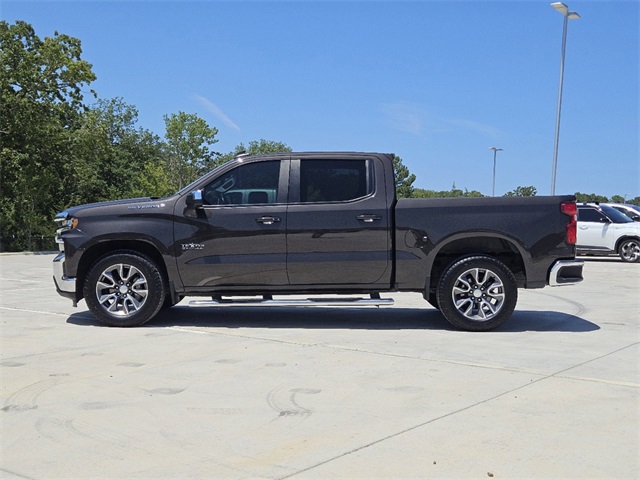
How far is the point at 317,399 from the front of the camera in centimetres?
508

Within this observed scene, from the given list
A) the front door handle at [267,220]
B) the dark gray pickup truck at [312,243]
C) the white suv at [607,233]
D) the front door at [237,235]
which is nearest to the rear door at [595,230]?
the white suv at [607,233]

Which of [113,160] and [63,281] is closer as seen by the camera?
[63,281]

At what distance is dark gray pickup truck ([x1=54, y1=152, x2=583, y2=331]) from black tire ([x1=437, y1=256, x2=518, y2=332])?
0.04 feet

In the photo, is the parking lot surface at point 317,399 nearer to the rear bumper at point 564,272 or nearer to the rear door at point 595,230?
the rear bumper at point 564,272

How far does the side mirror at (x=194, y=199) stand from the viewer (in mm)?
8023

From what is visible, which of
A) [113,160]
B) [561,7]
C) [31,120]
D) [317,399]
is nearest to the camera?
[317,399]

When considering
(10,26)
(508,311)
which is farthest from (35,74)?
(508,311)

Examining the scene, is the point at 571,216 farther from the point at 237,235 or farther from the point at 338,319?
the point at 237,235

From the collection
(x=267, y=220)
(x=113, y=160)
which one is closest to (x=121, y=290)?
(x=267, y=220)

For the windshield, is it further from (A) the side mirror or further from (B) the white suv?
(A) the side mirror

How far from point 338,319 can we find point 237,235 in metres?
1.87

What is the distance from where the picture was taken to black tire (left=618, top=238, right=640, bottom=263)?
2089 cm

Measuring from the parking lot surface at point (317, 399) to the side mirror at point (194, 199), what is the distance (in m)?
1.44

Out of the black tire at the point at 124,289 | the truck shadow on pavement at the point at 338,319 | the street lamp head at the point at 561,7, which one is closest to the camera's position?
the black tire at the point at 124,289
